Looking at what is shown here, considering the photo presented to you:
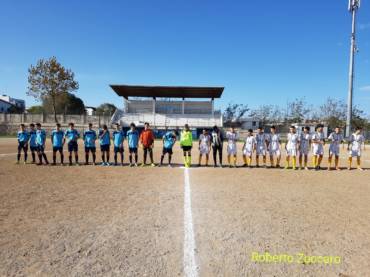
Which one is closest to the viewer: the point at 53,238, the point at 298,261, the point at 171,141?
the point at 298,261

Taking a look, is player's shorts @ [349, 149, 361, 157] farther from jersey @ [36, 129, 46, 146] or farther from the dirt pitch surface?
jersey @ [36, 129, 46, 146]

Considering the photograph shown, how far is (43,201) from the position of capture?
21.5 feet

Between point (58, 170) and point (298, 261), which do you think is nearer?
point (298, 261)

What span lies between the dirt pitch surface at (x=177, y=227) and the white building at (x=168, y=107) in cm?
4470

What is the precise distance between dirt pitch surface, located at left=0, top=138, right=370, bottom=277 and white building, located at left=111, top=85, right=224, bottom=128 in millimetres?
44704

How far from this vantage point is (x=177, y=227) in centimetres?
495

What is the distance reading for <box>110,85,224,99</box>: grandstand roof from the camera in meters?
51.9

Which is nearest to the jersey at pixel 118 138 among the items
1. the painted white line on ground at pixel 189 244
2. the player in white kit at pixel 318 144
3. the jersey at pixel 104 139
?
the jersey at pixel 104 139

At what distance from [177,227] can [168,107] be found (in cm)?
5560

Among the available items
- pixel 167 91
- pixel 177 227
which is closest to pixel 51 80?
pixel 167 91

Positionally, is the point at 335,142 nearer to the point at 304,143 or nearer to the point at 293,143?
the point at 304,143

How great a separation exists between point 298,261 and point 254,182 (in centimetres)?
568

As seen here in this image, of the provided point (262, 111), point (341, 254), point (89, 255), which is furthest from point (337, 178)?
point (262, 111)

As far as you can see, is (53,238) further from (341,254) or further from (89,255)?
(341,254)
